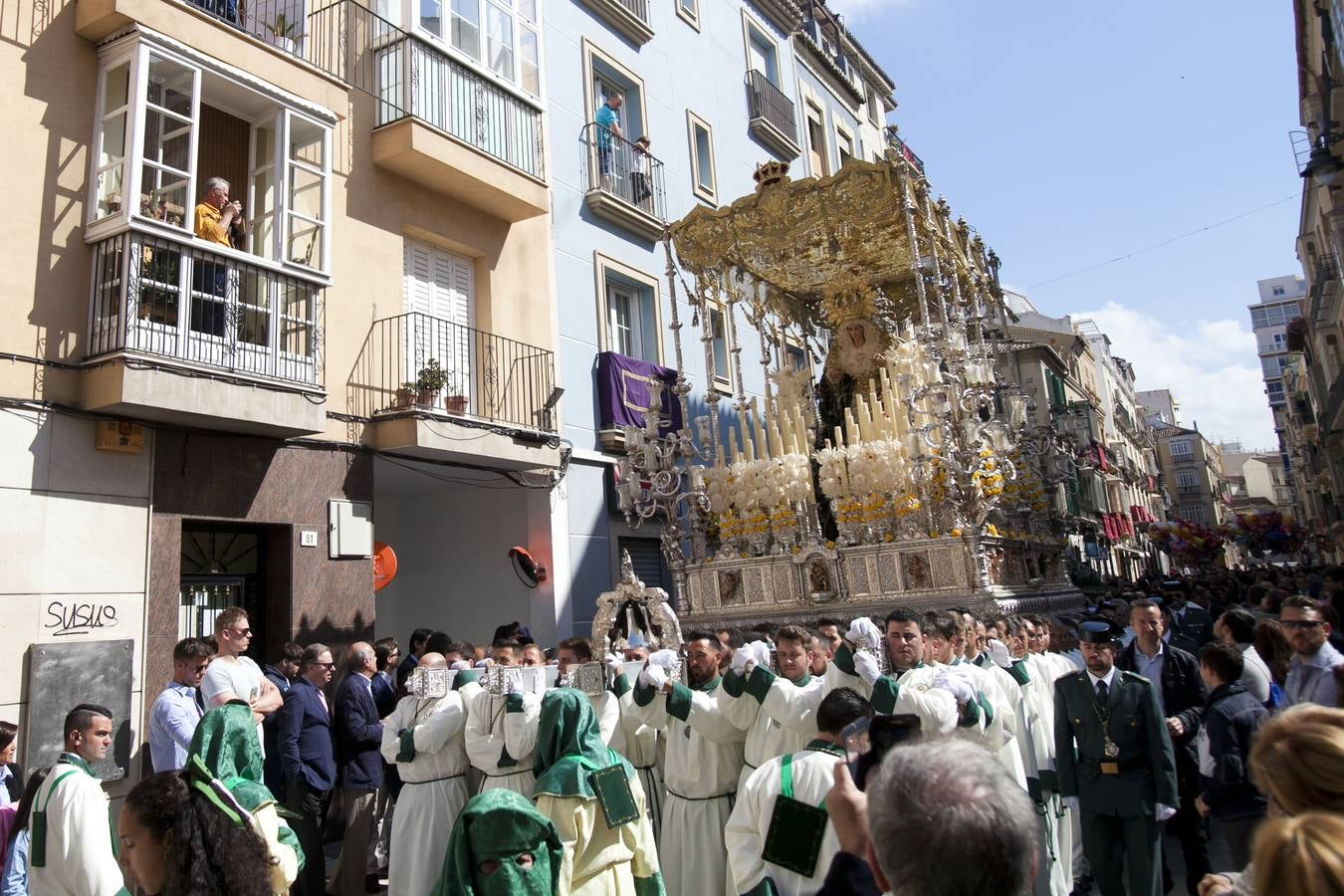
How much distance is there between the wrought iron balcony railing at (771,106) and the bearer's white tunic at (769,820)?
17.6 meters

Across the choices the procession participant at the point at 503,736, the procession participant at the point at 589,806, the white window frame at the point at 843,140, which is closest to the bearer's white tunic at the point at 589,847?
the procession participant at the point at 589,806

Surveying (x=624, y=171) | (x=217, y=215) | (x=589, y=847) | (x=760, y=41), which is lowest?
(x=589, y=847)

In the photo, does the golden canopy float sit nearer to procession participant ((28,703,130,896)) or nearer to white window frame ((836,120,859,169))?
procession participant ((28,703,130,896))

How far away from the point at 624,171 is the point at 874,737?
13684mm

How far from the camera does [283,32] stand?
10367 mm

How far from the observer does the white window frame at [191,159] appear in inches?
325

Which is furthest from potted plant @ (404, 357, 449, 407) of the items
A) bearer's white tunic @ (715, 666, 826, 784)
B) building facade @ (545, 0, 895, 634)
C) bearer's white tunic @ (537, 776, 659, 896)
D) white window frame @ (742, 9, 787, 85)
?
white window frame @ (742, 9, 787, 85)

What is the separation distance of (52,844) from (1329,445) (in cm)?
3592

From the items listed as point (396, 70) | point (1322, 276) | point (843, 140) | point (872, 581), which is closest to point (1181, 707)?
point (872, 581)

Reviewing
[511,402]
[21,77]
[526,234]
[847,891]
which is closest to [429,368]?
[511,402]

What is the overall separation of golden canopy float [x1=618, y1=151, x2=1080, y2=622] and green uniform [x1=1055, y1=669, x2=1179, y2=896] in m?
4.50

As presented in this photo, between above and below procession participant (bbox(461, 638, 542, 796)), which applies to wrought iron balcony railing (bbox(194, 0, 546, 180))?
above

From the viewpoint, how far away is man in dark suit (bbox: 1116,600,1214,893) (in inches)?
226

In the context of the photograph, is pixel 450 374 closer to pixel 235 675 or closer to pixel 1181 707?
pixel 235 675
